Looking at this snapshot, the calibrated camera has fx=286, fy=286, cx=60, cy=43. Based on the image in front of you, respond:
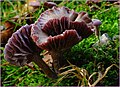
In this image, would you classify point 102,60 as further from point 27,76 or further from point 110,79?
point 27,76

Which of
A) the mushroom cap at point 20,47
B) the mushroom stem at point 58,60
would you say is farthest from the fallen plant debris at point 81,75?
the mushroom cap at point 20,47

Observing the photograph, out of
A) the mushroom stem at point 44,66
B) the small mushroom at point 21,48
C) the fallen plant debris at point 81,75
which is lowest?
the fallen plant debris at point 81,75

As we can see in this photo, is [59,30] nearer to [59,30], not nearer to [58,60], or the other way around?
[59,30]

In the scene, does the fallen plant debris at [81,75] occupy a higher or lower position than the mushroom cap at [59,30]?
lower

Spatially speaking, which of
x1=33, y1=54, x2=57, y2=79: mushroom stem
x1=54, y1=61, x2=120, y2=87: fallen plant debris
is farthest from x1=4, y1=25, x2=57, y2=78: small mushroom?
x1=54, y1=61, x2=120, y2=87: fallen plant debris

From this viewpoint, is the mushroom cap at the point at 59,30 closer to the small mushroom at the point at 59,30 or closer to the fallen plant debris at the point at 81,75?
the small mushroom at the point at 59,30

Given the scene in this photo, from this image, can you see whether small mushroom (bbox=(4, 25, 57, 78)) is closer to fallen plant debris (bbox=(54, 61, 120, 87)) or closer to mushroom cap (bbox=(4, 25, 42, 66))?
mushroom cap (bbox=(4, 25, 42, 66))

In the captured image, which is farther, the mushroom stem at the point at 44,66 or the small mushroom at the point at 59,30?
the mushroom stem at the point at 44,66

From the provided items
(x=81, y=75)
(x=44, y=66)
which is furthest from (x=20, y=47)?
(x=81, y=75)
